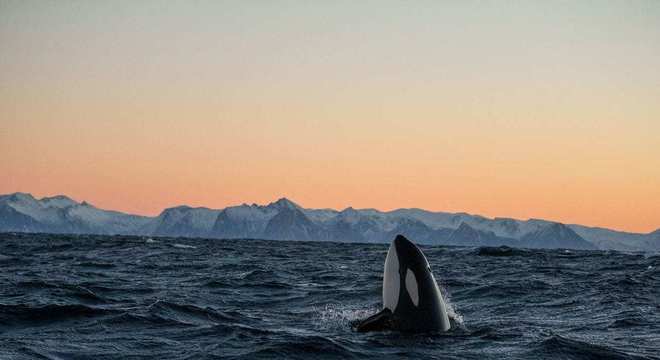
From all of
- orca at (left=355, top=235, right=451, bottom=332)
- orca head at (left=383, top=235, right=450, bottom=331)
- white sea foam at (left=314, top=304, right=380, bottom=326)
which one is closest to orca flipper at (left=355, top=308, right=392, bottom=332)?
orca at (left=355, top=235, right=451, bottom=332)

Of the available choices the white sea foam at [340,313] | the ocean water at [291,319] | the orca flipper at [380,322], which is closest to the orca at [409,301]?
the orca flipper at [380,322]

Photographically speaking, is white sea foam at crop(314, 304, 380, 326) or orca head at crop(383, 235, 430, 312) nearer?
orca head at crop(383, 235, 430, 312)

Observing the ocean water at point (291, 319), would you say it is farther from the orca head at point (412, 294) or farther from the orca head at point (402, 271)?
the orca head at point (402, 271)

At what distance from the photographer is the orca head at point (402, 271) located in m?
13.3

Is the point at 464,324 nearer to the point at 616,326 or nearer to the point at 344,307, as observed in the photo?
the point at 616,326

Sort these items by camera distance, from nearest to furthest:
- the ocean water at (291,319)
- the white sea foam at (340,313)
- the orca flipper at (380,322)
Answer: the ocean water at (291,319), the orca flipper at (380,322), the white sea foam at (340,313)

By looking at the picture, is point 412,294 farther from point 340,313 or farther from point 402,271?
point 340,313

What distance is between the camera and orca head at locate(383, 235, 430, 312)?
13289 millimetres

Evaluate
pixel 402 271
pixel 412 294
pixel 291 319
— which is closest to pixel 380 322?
pixel 412 294

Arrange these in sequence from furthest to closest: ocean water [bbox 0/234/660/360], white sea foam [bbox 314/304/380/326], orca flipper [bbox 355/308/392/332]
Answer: white sea foam [bbox 314/304/380/326]
orca flipper [bbox 355/308/392/332]
ocean water [bbox 0/234/660/360]

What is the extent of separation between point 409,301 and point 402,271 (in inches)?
22.7

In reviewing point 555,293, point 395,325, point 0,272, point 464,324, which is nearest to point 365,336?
point 395,325

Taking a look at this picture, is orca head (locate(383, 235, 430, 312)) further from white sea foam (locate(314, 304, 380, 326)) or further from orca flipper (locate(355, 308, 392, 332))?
white sea foam (locate(314, 304, 380, 326))

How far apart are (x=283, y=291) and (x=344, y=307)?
4563mm
